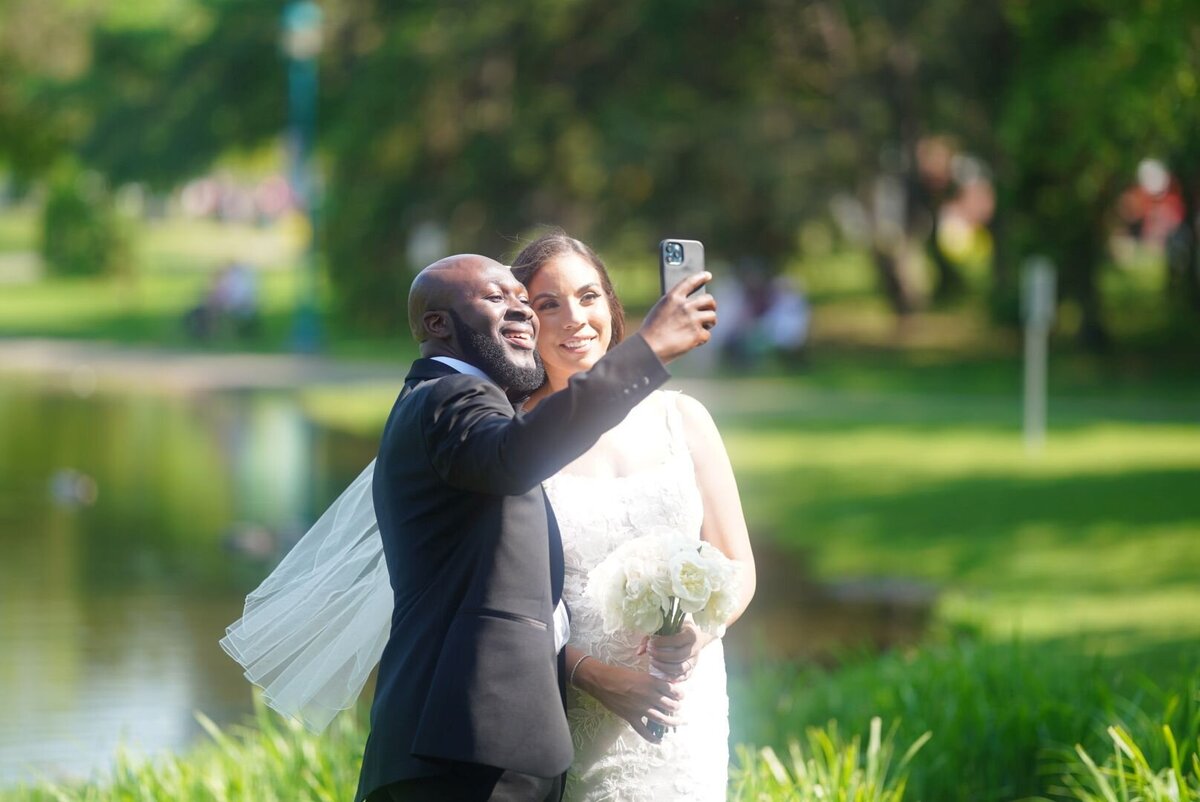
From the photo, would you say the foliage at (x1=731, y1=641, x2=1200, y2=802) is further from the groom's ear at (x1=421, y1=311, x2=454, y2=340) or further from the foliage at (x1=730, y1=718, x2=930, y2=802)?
the groom's ear at (x1=421, y1=311, x2=454, y2=340)

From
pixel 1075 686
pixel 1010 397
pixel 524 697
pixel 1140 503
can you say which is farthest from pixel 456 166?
pixel 524 697

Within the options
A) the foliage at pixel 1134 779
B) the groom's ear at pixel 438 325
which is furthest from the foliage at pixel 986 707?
the groom's ear at pixel 438 325

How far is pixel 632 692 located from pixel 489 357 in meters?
0.80

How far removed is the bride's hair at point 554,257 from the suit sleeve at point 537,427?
2.17ft

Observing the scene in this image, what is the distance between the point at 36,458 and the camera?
1984 centimetres

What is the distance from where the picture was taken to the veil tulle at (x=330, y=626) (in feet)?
14.2

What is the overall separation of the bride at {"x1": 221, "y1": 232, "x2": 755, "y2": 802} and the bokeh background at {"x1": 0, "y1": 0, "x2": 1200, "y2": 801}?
2.17 ft

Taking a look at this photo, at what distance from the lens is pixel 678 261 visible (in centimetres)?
361

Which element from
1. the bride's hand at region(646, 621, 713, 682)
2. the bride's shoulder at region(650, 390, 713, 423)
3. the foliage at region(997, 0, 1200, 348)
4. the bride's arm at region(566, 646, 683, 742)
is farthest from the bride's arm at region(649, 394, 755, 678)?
the foliage at region(997, 0, 1200, 348)

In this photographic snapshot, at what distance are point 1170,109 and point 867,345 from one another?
1737 cm

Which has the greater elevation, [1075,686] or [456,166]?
[456,166]

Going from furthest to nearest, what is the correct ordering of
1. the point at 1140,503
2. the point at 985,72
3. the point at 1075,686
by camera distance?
the point at 985,72, the point at 1140,503, the point at 1075,686

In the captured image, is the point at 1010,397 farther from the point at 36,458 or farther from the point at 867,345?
the point at 36,458

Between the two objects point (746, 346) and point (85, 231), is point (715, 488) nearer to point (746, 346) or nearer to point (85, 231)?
point (746, 346)
